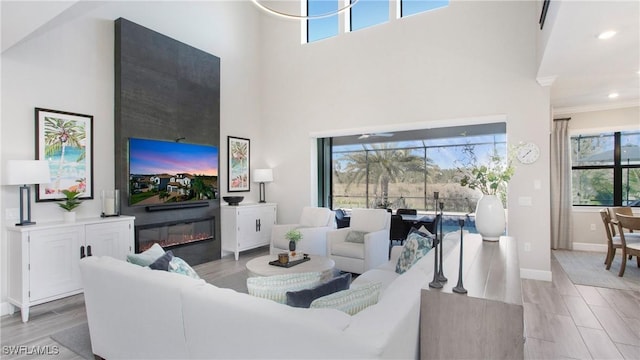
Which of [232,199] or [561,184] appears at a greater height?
[561,184]

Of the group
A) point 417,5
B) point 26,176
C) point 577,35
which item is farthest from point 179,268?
point 417,5

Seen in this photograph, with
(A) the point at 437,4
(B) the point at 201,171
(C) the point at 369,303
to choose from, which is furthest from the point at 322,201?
(C) the point at 369,303

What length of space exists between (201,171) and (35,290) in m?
2.71

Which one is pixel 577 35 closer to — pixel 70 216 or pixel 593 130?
pixel 593 130

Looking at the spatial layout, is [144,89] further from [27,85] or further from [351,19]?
[351,19]

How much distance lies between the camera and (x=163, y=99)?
4.93 metres

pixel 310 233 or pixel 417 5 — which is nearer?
pixel 310 233

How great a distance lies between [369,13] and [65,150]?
5403mm

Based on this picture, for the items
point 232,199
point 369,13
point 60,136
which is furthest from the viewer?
point 369,13

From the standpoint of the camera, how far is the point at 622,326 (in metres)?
3.04

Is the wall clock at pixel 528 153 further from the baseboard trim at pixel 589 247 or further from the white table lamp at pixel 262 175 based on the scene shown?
the white table lamp at pixel 262 175

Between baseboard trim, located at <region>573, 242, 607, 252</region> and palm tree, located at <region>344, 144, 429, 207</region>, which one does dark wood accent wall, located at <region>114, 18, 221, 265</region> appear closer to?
palm tree, located at <region>344, 144, 429, 207</region>

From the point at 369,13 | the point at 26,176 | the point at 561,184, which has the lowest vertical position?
the point at 561,184

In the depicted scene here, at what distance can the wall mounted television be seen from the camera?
454 centimetres
